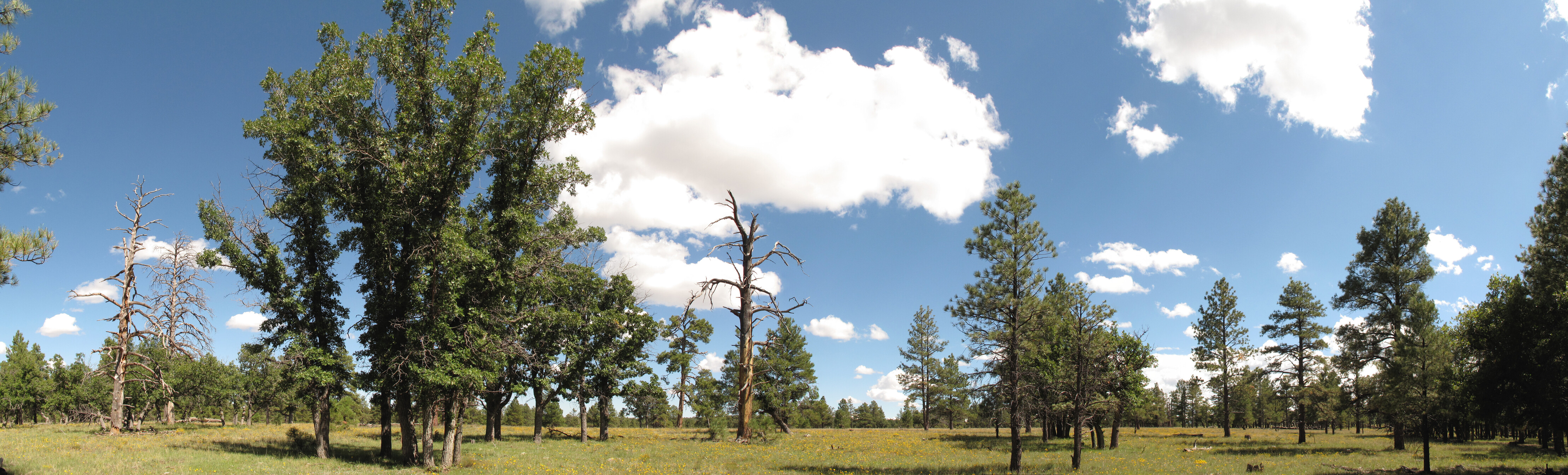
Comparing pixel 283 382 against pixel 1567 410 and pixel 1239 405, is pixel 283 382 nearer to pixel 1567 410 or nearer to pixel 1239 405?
pixel 1567 410

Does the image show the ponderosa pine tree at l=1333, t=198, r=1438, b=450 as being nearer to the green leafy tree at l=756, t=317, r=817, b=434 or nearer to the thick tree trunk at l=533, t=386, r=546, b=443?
the green leafy tree at l=756, t=317, r=817, b=434

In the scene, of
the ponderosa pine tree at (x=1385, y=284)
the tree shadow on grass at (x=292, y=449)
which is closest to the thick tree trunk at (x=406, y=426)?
the tree shadow on grass at (x=292, y=449)

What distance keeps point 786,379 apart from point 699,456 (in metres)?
26.3

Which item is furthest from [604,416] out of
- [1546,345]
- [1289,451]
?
[1546,345]

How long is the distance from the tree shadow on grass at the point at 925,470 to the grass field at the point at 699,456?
101 mm

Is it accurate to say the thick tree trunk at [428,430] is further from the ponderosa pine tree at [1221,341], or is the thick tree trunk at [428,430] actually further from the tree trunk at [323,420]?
the ponderosa pine tree at [1221,341]

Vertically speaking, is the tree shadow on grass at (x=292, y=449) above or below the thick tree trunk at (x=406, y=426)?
below

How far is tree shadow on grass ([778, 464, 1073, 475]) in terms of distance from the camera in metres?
20.2

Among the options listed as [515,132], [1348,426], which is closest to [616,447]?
[515,132]

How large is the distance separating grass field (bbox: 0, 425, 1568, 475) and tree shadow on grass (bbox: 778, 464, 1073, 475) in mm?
101

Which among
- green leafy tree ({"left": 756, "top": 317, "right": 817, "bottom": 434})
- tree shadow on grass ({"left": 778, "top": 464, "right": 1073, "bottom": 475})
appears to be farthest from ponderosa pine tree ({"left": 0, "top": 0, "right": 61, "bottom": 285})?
green leafy tree ({"left": 756, "top": 317, "right": 817, "bottom": 434})

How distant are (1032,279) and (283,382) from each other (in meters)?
31.0

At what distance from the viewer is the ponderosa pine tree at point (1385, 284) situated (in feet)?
108

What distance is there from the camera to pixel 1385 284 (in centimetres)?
3400
